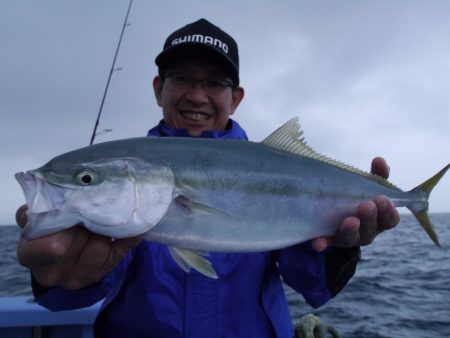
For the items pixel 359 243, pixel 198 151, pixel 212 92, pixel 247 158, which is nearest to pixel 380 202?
pixel 359 243

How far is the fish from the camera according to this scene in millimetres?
2258

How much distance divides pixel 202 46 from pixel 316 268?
6.87 ft

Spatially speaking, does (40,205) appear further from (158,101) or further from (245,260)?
(158,101)

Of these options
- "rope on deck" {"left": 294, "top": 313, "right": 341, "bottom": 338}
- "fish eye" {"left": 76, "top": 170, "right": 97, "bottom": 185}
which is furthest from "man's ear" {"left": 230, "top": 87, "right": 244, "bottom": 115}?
"rope on deck" {"left": 294, "top": 313, "right": 341, "bottom": 338}

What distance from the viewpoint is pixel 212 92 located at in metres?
3.73

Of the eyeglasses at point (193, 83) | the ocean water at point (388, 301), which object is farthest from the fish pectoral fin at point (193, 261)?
the ocean water at point (388, 301)

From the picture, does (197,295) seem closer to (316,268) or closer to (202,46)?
(316,268)

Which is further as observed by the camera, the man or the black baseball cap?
the black baseball cap

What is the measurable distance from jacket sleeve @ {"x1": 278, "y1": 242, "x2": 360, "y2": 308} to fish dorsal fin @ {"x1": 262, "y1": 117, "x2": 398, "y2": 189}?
0.67 meters

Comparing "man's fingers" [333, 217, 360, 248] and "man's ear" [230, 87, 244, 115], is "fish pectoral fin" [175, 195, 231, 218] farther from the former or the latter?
"man's ear" [230, 87, 244, 115]

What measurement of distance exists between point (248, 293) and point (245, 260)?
25 cm

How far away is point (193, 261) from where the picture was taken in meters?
2.57

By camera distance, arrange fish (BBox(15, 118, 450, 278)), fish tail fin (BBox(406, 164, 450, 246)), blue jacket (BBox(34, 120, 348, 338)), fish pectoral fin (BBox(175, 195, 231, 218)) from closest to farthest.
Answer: fish (BBox(15, 118, 450, 278)), fish pectoral fin (BBox(175, 195, 231, 218)), blue jacket (BBox(34, 120, 348, 338)), fish tail fin (BBox(406, 164, 450, 246))

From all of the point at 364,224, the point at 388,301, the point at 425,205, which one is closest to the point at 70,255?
the point at 364,224
